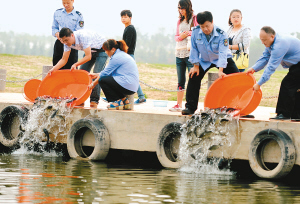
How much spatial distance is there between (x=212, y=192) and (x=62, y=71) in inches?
169

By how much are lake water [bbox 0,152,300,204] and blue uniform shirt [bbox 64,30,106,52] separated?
7.25 feet

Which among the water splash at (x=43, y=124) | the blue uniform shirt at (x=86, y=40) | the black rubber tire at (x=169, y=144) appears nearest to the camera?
the black rubber tire at (x=169, y=144)

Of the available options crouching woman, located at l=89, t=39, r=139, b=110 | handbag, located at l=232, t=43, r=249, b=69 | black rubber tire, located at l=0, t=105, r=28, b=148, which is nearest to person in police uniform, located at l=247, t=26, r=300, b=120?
handbag, located at l=232, t=43, r=249, b=69

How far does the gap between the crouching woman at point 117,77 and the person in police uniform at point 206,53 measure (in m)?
1.01

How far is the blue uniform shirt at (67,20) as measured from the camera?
8734 millimetres

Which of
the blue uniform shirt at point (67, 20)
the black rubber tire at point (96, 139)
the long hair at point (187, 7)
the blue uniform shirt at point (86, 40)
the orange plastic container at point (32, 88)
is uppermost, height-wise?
the long hair at point (187, 7)

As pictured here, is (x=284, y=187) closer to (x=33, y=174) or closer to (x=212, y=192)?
(x=212, y=192)

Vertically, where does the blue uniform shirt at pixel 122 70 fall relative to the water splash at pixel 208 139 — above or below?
above

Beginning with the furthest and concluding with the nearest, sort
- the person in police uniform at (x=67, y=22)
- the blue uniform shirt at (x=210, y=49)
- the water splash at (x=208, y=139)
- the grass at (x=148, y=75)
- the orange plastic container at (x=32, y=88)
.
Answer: the grass at (x=148, y=75)
the orange plastic container at (x=32, y=88)
the person in police uniform at (x=67, y=22)
the blue uniform shirt at (x=210, y=49)
the water splash at (x=208, y=139)

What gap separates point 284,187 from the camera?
19.4ft

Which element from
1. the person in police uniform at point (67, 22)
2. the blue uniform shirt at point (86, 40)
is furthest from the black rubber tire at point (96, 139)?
the person in police uniform at point (67, 22)

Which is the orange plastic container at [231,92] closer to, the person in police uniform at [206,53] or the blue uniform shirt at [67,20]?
the person in police uniform at [206,53]

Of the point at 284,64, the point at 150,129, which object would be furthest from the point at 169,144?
the point at 284,64

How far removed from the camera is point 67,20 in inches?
344
